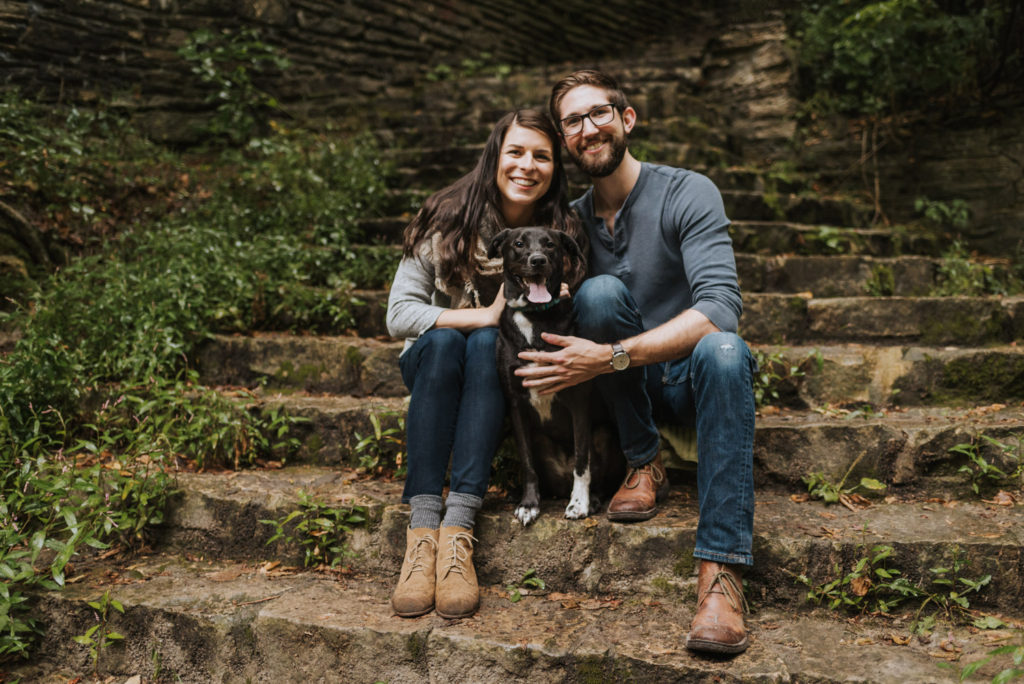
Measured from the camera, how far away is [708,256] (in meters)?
2.29

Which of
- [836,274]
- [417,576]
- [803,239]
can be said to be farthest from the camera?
[803,239]

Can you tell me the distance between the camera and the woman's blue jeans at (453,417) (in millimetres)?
2227

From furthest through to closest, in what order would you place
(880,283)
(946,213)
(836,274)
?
1. (946,213)
2. (836,274)
3. (880,283)

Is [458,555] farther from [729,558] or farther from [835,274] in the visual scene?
[835,274]

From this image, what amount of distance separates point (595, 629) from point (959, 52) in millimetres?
5223

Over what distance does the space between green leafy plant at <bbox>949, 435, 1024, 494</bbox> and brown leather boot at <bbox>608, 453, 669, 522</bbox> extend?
105 centimetres

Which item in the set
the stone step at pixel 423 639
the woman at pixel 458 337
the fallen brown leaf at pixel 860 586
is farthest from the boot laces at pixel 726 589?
the woman at pixel 458 337

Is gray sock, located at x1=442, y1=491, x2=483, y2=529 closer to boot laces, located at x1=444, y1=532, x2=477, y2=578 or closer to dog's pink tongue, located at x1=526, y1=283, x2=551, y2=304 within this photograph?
boot laces, located at x1=444, y1=532, x2=477, y2=578

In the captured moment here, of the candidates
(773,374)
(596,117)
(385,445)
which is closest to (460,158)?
(596,117)

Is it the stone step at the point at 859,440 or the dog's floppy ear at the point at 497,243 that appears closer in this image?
the dog's floppy ear at the point at 497,243

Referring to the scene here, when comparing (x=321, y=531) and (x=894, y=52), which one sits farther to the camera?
(x=894, y=52)

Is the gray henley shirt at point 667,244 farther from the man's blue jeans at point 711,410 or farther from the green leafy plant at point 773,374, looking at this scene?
the green leafy plant at point 773,374

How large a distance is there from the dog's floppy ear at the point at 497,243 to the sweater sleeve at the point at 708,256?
64 centimetres

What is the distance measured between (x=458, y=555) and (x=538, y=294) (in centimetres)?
89
